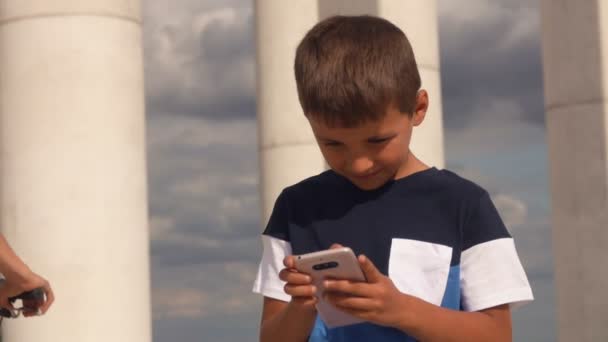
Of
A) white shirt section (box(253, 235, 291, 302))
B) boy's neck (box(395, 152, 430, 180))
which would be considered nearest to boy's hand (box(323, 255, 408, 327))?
white shirt section (box(253, 235, 291, 302))

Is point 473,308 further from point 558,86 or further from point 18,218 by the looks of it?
point 558,86

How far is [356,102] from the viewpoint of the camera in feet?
49.9

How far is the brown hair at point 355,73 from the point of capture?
50.1 feet

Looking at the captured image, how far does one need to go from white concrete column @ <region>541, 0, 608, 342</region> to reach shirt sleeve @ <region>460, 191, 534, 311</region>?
56.7 m

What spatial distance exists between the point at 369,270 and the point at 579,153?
61185 mm

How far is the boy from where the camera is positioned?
1538 cm

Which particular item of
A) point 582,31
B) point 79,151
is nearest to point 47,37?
point 79,151

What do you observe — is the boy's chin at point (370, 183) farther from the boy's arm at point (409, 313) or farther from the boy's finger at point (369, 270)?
the boy's finger at point (369, 270)

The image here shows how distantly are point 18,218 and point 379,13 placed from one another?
22454 millimetres

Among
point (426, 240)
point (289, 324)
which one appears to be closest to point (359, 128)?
point (426, 240)

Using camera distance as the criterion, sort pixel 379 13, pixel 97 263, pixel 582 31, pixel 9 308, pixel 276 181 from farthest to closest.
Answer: pixel 582 31 → pixel 276 181 → pixel 379 13 → pixel 97 263 → pixel 9 308

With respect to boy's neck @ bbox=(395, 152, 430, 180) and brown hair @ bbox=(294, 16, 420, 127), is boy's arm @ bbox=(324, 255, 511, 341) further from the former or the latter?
brown hair @ bbox=(294, 16, 420, 127)

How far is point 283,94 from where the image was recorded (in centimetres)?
6656

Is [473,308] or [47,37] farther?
[47,37]
